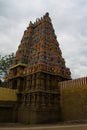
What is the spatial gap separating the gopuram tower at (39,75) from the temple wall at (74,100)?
88 centimetres

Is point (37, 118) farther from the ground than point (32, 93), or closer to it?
closer to it

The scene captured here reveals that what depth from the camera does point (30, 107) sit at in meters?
17.9

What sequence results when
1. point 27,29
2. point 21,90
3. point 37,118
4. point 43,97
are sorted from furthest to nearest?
point 27,29, point 21,90, point 43,97, point 37,118

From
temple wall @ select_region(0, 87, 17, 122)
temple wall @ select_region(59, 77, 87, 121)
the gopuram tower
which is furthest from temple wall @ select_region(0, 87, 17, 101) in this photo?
temple wall @ select_region(59, 77, 87, 121)

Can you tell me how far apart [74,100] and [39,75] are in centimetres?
446

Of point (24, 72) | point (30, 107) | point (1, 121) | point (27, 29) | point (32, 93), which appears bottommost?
point (1, 121)

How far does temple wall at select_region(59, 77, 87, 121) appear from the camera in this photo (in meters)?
16.5

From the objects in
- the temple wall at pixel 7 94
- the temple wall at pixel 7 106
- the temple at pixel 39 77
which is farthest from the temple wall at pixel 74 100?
the temple wall at pixel 7 94

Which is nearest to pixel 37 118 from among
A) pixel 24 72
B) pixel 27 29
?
pixel 24 72

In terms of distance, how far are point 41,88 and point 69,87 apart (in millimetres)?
2947

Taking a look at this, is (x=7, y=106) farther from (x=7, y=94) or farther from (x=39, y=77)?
(x=39, y=77)

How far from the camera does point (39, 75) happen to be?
61.3 feet

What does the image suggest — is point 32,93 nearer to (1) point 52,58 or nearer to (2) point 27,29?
(1) point 52,58

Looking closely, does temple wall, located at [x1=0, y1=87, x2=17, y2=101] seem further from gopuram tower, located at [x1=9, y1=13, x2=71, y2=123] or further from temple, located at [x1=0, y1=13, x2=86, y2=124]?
gopuram tower, located at [x1=9, y1=13, x2=71, y2=123]
